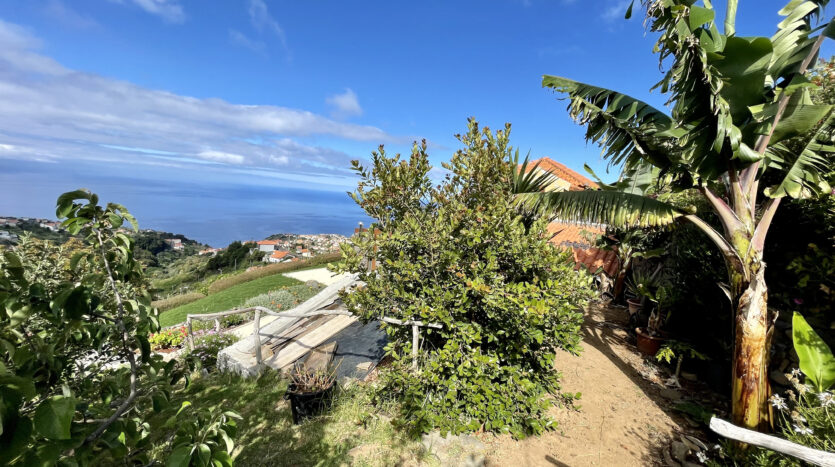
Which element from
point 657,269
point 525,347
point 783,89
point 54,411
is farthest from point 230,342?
point 657,269

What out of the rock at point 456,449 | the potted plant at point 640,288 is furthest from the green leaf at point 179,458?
the potted plant at point 640,288

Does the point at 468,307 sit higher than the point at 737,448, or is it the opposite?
the point at 468,307

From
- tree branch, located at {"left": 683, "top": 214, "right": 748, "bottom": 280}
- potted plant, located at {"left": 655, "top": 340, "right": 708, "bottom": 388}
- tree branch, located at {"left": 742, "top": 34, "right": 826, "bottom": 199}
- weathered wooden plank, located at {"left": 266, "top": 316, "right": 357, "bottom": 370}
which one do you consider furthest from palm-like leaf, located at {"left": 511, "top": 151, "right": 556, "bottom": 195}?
weathered wooden plank, located at {"left": 266, "top": 316, "right": 357, "bottom": 370}

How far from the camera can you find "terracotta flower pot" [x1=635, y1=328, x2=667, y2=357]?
625 cm

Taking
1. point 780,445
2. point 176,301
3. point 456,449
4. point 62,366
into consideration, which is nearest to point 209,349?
point 456,449

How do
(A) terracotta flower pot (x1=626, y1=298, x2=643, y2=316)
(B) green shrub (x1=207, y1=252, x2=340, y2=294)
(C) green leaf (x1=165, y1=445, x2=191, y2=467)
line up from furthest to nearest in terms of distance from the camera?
(B) green shrub (x1=207, y1=252, x2=340, y2=294) < (A) terracotta flower pot (x1=626, y1=298, x2=643, y2=316) < (C) green leaf (x1=165, y1=445, x2=191, y2=467)

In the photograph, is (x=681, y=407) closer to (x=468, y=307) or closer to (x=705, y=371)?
(x=705, y=371)

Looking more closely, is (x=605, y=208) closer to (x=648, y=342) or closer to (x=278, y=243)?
(x=648, y=342)

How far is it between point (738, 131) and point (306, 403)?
5939 millimetres

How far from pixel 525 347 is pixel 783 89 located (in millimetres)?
3875

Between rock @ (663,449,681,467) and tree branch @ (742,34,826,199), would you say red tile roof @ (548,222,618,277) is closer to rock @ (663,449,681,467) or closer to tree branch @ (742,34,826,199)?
tree branch @ (742,34,826,199)

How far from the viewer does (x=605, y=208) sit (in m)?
4.48

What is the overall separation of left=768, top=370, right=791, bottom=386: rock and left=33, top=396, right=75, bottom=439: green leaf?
7024 mm

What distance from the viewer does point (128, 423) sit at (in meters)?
1.27
